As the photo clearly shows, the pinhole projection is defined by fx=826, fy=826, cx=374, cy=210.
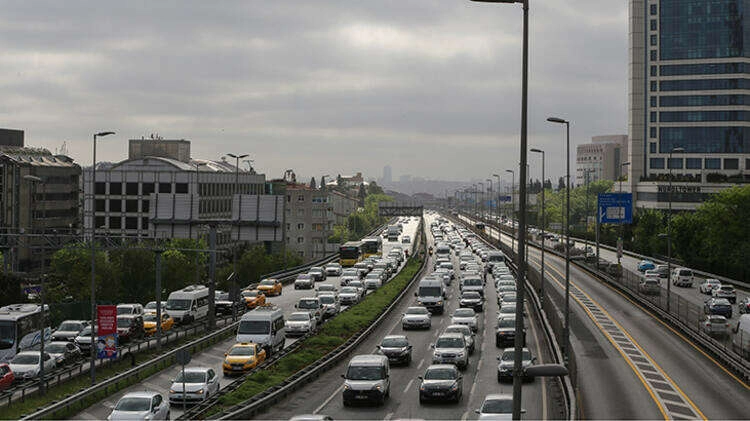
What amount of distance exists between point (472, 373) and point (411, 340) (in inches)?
451

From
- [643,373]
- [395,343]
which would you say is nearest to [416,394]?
[395,343]

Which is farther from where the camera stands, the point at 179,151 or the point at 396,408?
the point at 179,151

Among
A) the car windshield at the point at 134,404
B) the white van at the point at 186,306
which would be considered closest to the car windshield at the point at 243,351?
the car windshield at the point at 134,404

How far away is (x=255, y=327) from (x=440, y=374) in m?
15.6

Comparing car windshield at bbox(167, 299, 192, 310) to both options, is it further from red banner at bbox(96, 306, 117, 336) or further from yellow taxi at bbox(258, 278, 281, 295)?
yellow taxi at bbox(258, 278, 281, 295)

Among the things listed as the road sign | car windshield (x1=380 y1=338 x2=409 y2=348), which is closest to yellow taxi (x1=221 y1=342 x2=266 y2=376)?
car windshield (x1=380 y1=338 x2=409 y2=348)

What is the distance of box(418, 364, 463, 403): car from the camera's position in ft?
100

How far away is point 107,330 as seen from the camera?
1518 inches

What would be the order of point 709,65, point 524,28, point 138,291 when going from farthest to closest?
point 709,65
point 138,291
point 524,28

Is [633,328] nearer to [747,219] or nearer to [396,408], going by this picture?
[396,408]

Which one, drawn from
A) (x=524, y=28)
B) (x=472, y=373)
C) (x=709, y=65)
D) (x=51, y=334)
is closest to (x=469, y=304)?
(x=472, y=373)

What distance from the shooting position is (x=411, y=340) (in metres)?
49.4

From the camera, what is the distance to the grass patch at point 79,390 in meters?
31.8

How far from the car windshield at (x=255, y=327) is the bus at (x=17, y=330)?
10459mm
